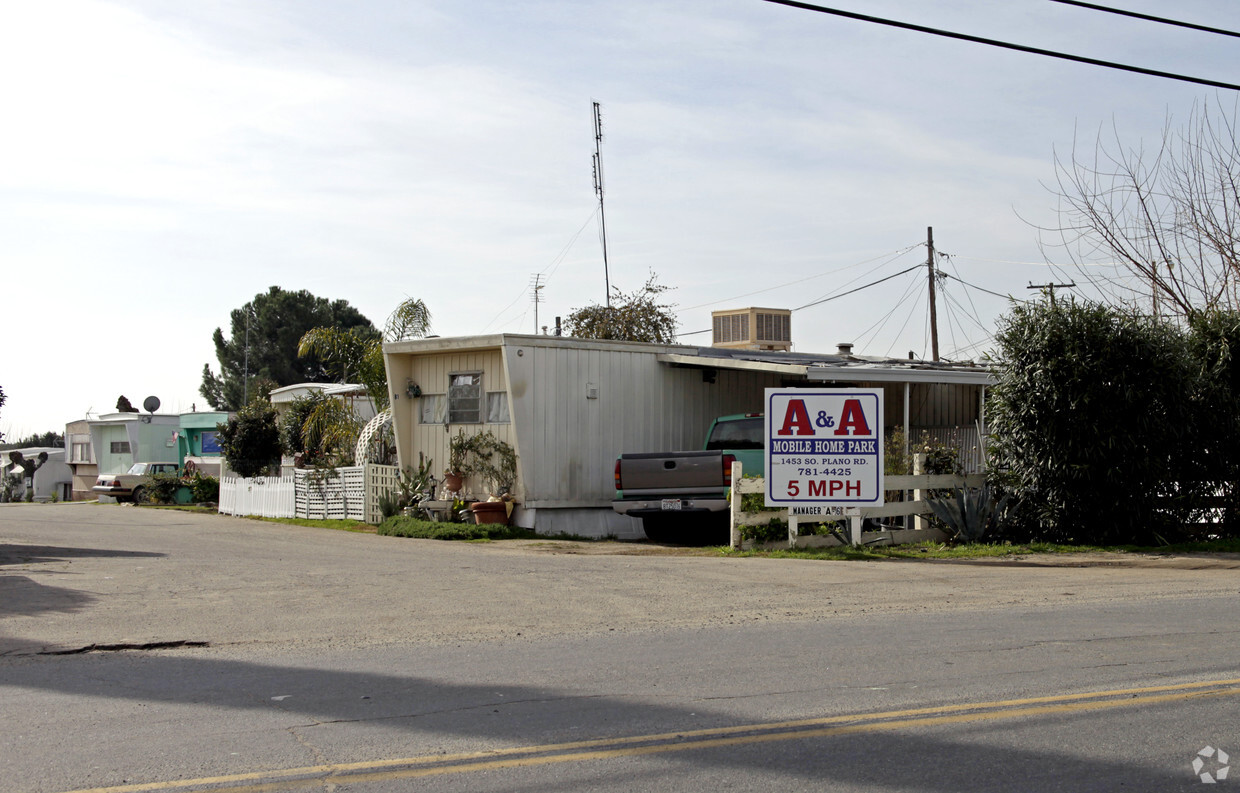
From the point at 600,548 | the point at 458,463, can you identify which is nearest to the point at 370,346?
the point at 458,463

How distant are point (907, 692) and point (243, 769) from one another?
3.77 m

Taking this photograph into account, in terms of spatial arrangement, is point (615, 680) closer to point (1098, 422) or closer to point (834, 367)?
point (1098, 422)

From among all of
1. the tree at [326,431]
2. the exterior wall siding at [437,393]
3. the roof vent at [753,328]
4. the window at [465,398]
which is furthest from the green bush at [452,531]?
the roof vent at [753,328]

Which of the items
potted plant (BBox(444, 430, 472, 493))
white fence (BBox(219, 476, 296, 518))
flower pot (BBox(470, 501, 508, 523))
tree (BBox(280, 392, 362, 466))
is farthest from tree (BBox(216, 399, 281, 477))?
flower pot (BBox(470, 501, 508, 523))

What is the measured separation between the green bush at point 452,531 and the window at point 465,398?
2144 mm

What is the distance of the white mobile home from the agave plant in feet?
11.8

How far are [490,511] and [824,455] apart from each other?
21.9 feet

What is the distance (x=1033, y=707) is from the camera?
6.17 metres

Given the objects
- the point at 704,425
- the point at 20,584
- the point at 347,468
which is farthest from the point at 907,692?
the point at 347,468

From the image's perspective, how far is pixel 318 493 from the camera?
78.5 feet

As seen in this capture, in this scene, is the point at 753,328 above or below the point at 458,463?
above

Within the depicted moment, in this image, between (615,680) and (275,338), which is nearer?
(615,680)

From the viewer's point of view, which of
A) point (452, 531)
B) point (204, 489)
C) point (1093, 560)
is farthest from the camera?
point (204, 489)

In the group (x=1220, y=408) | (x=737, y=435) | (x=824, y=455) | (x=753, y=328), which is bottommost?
(x=824, y=455)
